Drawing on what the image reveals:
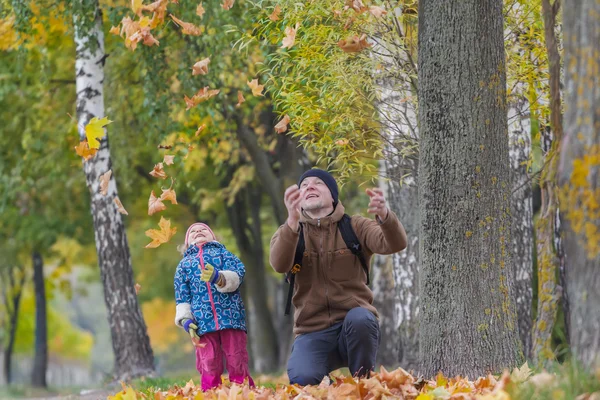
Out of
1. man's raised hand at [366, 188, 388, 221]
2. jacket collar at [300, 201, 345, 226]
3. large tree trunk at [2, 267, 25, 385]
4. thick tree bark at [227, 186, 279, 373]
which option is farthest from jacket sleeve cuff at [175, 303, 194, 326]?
large tree trunk at [2, 267, 25, 385]

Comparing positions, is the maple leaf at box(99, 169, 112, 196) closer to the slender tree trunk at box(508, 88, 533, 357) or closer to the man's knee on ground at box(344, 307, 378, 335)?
the man's knee on ground at box(344, 307, 378, 335)

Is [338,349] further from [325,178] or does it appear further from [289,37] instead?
[289,37]

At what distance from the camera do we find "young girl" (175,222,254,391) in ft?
22.9

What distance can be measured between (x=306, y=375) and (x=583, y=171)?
2806 mm

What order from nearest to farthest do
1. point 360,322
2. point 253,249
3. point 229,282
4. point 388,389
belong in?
point 388,389 < point 360,322 < point 229,282 < point 253,249

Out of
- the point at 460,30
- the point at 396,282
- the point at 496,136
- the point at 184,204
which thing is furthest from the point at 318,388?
the point at 184,204

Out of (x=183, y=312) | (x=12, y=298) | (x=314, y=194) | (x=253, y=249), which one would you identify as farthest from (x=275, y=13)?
(x=12, y=298)

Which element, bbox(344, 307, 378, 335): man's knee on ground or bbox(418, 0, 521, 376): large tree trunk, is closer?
bbox(418, 0, 521, 376): large tree trunk

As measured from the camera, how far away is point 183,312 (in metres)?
7.01

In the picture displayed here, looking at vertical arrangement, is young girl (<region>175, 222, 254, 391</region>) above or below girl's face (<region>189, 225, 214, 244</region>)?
below

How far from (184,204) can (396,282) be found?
11884 mm

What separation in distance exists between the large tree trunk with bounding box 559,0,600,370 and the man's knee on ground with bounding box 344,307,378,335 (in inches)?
83.0

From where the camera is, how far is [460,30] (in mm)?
5973

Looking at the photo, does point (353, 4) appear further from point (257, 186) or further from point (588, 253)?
point (257, 186)
